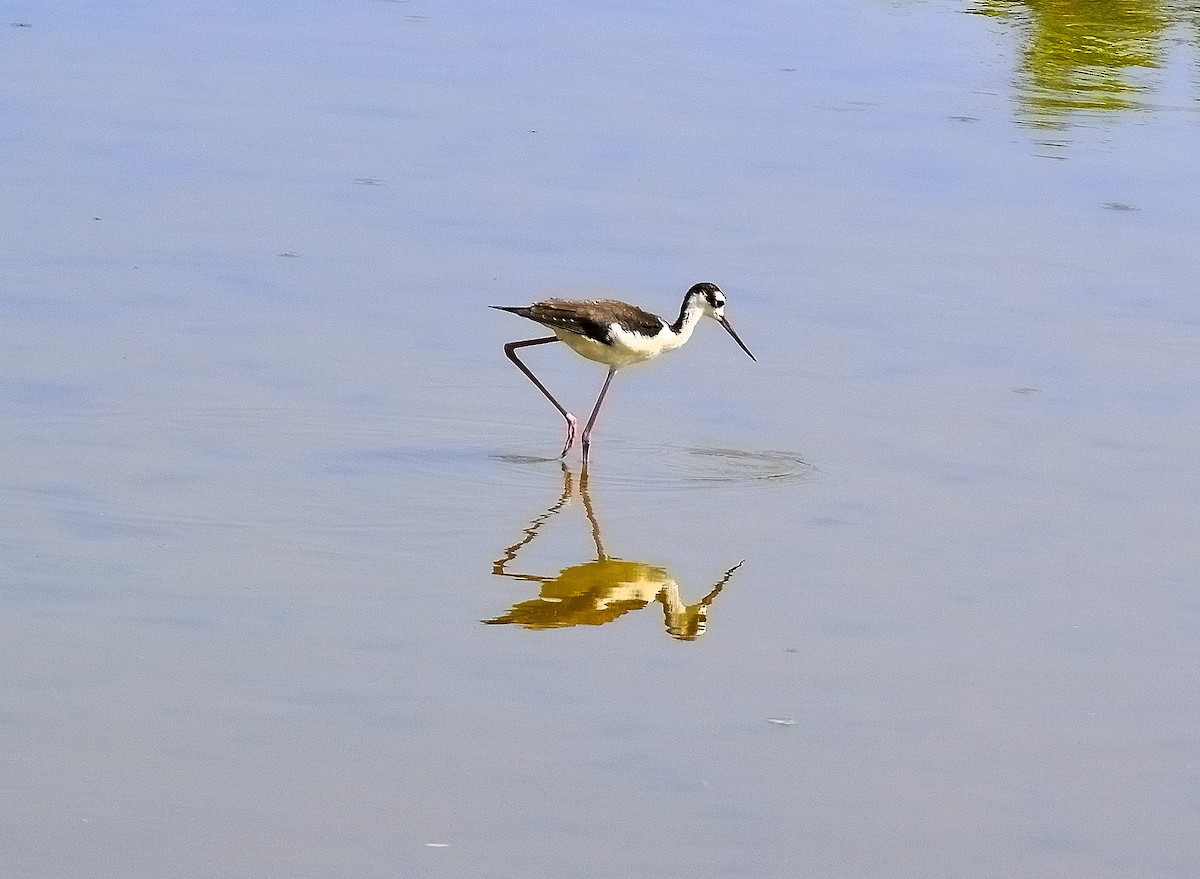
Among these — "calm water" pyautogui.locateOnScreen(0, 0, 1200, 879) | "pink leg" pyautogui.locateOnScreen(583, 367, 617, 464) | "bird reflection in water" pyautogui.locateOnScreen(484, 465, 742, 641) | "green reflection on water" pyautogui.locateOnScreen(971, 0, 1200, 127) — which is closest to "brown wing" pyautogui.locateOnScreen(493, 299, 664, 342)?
"pink leg" pyautogui.locateOnScreen(583, 367, 617, 464)

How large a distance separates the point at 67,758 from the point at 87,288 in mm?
4271

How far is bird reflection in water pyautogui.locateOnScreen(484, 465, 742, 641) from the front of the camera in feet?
19.1

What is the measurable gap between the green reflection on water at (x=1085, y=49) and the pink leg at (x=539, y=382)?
5689 millimetres

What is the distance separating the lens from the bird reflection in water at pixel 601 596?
5.82m

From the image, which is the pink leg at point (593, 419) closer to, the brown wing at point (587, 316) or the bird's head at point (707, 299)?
the brown wing at point (587, 316)

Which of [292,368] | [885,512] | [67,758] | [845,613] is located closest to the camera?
[67,758]

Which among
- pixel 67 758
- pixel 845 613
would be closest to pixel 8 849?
pixel 67 758

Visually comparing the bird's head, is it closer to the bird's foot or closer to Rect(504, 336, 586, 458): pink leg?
Rect(504, 336, 586, 458): pink leg

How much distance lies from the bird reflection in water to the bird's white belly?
1318 millimetres

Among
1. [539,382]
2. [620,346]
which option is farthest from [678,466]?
[539,382]

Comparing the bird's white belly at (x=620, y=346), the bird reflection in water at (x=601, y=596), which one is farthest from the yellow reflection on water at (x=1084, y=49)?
the bird reflection in water at (x=601, y=596)

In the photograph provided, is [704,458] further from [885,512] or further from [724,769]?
[724,769]

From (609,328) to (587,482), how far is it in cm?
70

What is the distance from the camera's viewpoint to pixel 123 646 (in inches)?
209
